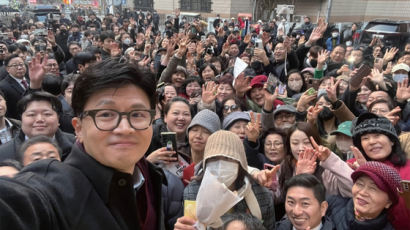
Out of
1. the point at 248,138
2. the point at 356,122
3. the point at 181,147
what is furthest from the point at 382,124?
the point at 181,147

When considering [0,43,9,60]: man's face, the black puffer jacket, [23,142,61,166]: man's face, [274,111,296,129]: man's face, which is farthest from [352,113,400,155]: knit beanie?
[0,43,9,60]: man's face

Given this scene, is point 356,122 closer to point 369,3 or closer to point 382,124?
point 382,124

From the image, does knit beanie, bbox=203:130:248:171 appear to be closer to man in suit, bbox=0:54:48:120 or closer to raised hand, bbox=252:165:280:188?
raised hand, bbox=252:165:280:188

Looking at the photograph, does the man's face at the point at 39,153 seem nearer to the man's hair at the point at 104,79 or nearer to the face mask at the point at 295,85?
the man's hair at the point at 104,79

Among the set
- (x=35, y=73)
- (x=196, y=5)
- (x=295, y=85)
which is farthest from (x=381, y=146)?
(x=196, y=5)

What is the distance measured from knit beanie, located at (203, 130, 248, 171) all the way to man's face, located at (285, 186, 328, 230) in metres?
0.40

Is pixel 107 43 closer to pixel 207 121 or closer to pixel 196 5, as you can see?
pixel 207 121

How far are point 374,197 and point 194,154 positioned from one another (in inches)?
61.7

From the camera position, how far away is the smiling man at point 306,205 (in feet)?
6.67

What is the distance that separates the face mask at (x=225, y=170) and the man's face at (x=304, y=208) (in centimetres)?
41

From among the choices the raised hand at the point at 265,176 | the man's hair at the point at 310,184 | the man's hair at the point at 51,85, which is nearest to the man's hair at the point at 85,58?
the man's hair at the point at 51,85

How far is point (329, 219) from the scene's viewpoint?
7.07 ft

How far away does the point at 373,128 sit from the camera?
102 inches

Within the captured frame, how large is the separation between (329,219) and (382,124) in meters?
1.01
